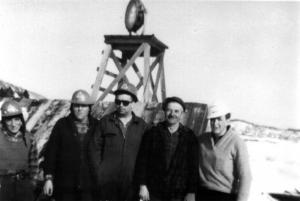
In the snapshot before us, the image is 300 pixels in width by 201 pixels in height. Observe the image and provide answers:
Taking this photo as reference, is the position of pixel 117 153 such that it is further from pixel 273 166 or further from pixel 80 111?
pixel 273 166

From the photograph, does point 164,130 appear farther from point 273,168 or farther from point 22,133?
point 273,168

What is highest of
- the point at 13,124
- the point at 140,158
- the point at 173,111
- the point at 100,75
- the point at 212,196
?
the point at 100,75

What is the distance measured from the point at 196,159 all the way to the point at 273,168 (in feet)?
9.54

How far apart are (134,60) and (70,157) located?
452 centimetres

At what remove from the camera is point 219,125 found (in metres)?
4.84

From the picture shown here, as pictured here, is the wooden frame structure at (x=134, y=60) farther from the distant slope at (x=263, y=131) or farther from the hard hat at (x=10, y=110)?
the hard hat at (x=10, y=110)

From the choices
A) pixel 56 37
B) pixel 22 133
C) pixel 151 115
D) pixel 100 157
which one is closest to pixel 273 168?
pixel 151 115

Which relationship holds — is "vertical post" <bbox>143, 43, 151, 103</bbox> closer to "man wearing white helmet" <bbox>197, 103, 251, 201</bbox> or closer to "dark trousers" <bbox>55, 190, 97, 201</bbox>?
"dark trousers" <bbox>55, 190, 97, 201</bbox>

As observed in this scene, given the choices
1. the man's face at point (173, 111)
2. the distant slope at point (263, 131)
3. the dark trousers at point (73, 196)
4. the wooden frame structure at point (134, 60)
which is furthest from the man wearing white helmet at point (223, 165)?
the wooden frame structure at point (134, 60)

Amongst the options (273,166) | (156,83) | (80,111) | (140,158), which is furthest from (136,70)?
(140,158)

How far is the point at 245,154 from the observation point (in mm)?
4719

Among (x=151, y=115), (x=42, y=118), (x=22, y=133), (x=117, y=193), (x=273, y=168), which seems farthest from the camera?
(x=42, y=118)

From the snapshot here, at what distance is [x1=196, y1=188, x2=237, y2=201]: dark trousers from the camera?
4797mm

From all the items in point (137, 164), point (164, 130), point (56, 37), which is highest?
point (56, 37)
